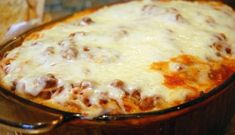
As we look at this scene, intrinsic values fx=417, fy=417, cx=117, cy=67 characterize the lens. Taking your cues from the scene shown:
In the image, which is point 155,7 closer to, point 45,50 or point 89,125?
point 45,50

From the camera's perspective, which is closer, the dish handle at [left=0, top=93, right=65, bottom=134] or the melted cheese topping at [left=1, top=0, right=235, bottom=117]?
the dish handle at [left=0, top=93, right=65, bottom=134]

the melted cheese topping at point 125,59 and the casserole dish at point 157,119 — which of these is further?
the melted cheese topping at point 125,59

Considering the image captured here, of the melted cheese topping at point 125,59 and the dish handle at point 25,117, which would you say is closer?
the dish handle at point 25,117

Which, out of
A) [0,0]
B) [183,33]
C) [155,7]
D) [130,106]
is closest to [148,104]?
[130,106]

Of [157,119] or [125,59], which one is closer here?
[157,119]
